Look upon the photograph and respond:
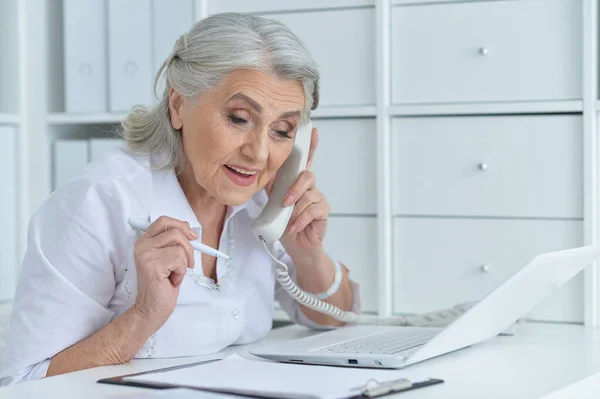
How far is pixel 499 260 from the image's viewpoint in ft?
6.70

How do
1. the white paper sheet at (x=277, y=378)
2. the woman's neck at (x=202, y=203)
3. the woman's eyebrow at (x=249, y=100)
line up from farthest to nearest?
the woman's neck at (x=202, y=203) < the woman's eyebrow at (x=249, y=100) < the white paper sheet at (x=277, y=378)

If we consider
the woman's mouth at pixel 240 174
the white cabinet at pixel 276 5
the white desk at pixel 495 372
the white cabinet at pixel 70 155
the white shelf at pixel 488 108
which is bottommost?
the white desk at pixel 495 372

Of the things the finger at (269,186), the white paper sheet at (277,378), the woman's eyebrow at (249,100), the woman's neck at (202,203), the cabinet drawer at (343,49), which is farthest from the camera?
the cabinet drawer at (343,49)

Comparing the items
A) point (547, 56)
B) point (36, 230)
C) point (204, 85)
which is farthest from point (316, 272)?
point (547, 56)

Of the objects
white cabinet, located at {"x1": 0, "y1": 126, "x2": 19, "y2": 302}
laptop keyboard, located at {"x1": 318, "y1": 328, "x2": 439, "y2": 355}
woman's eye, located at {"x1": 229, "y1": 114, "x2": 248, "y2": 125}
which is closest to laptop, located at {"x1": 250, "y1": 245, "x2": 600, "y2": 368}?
laptop keyboard, located at {"x1": 318, "y1": 328, "x2": 439, "y2": 355}

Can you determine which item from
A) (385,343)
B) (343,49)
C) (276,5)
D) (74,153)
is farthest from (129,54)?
(385,343)

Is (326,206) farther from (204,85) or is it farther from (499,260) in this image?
(499,260)

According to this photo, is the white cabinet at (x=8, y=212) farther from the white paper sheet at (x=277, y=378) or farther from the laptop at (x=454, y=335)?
the white paper sheet at (x=277, y=378)

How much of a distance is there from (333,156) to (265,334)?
656mm

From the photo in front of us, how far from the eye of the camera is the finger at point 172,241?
1256mm

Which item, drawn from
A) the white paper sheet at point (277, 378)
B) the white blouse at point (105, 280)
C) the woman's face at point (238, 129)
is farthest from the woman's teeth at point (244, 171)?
the white paper sheet at point (277, 378)

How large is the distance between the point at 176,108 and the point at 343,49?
2.43ft

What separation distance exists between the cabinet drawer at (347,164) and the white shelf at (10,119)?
77 cm

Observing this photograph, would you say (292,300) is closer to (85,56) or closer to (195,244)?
(195,244)
